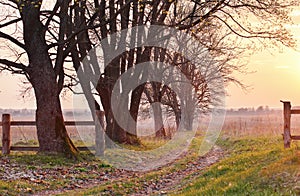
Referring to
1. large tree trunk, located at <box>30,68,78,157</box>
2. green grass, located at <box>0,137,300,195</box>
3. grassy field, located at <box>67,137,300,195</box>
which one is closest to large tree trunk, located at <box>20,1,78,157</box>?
large tree trunk, located at <box>30,68,78,157</box>

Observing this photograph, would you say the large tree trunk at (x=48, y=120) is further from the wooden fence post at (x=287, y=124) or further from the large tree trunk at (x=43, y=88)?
the wooden fence post at (x=287, y=124)

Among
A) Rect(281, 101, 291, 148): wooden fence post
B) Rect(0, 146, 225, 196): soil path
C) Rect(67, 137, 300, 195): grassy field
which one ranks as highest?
Rect(281, 101, 291, 148): wooden fence post

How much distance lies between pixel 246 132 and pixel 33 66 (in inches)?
609

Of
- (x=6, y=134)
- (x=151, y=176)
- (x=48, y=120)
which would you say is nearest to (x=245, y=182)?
(x=151, y=176)

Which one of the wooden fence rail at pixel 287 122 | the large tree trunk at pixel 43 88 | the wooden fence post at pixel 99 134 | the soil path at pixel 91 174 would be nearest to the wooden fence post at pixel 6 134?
the large tree trunk at pixel 43 88

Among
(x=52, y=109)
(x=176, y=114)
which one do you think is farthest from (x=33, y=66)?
(x=176, y=114)

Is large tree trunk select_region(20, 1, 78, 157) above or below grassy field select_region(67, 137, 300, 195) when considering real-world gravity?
above

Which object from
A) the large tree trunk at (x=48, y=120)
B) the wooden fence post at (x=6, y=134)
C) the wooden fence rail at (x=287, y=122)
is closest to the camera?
the wooden fence rail at (x=287, y=122)

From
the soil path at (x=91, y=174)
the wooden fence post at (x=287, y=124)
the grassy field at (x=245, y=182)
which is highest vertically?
Answer: the wooden fence post at (x=287, y=124)

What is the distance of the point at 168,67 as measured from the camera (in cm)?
3288

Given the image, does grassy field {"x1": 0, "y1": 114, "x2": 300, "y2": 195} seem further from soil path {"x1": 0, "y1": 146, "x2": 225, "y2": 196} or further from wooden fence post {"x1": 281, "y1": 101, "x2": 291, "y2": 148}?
wooden fence post {"x1": 281, "y1": 101, "x2": 291, "y2": 148}

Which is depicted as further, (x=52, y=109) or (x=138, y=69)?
(x=138, y=69)

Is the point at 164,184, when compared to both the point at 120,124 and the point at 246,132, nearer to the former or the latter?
the point at 120,124

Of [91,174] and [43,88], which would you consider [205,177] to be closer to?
[91,174]
